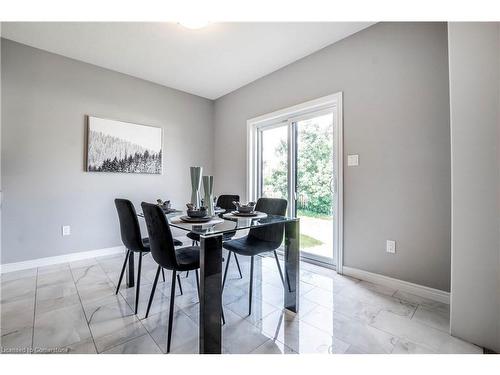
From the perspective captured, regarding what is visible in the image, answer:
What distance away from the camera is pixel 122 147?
326cm

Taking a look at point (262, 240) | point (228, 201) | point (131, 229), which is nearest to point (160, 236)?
point (131, 229)

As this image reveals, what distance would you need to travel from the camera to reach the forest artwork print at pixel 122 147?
3.05m

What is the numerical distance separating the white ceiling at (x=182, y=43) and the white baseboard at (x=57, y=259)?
8.29 feet

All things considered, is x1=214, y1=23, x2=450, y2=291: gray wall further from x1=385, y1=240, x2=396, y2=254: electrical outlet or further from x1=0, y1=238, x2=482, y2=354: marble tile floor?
x1=0, y1=238, x2=482, y2=354: marble tile floor

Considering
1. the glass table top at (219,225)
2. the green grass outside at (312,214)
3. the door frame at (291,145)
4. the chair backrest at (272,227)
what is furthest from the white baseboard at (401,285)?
the glass table top at (219,225)

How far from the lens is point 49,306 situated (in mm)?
Answer: 1848

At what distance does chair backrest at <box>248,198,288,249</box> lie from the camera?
201 cm

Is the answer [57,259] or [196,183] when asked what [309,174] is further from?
[57,259]

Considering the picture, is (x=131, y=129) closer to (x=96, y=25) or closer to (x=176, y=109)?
(x=176, y=109)

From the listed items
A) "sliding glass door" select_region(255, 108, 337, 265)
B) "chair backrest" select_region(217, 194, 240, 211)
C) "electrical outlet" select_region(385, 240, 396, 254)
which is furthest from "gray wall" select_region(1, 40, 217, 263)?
"electrical outlet" select_region(385, 240, 396, 254)

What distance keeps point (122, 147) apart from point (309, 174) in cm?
267

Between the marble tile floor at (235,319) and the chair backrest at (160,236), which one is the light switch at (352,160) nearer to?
the marble tile floor at (235,319)

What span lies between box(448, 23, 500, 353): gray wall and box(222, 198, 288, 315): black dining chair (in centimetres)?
120
